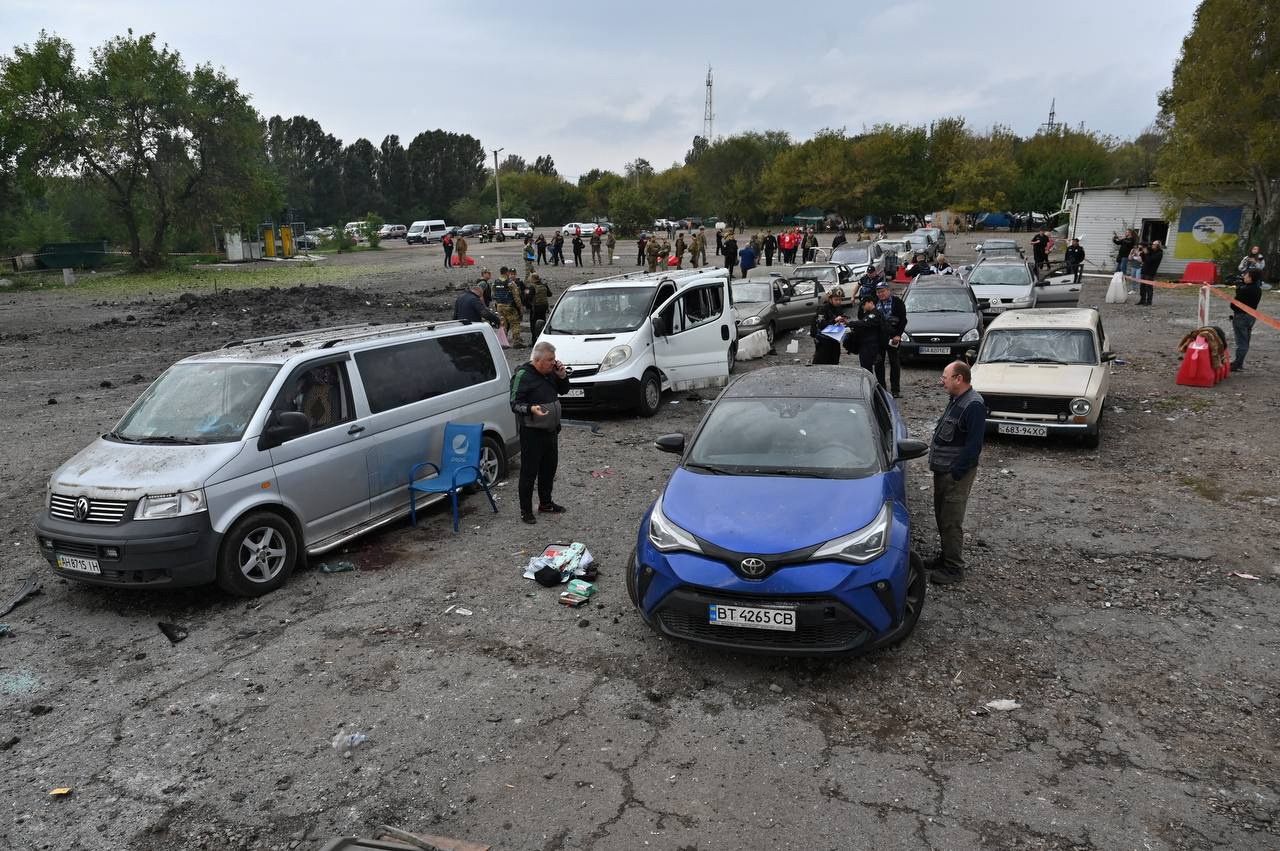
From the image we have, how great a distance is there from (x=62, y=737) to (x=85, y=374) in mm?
13766

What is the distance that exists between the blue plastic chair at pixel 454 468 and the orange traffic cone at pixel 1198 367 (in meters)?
11.3

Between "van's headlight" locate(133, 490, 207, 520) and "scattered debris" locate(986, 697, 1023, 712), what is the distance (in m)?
5.45

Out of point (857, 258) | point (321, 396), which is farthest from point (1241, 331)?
point (321, 396)

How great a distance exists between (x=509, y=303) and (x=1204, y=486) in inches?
513

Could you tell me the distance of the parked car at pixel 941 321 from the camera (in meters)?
14.5

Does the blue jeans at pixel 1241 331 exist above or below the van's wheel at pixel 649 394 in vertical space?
above

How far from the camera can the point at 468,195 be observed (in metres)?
106

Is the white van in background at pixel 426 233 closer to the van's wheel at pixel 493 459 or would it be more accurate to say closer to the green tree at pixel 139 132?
the green tree at pixel 139 132

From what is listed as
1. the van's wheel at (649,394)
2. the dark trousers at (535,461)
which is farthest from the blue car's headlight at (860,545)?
the van's wheel at (649,394)

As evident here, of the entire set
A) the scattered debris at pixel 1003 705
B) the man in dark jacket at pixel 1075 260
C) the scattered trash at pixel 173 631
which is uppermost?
the man in dark jacket at pixel 1075 260

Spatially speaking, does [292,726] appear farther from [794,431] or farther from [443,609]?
[794,431]

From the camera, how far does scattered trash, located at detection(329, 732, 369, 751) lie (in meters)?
4.39

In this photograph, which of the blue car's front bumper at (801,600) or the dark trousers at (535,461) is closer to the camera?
the blue car's front bumper at (801,600)

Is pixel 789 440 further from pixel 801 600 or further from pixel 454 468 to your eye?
pixel 454 468
